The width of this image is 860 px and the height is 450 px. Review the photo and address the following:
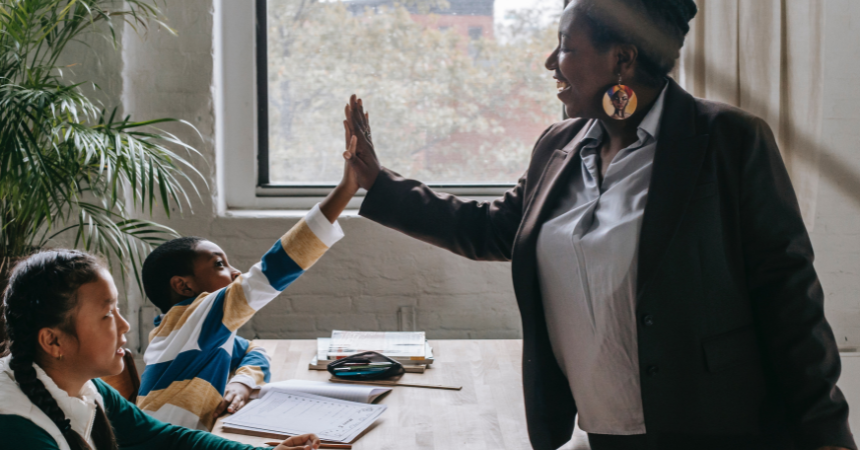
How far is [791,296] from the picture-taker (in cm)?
110

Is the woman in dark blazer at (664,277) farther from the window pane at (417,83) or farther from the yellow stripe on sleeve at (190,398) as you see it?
the window pane at (417,83)

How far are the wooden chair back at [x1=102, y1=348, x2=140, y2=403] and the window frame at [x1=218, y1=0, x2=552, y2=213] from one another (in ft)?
3.58

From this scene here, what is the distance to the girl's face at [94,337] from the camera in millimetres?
1145

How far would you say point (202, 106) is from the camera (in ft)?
8.29

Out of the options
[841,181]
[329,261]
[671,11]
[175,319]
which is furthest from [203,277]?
[841,181]

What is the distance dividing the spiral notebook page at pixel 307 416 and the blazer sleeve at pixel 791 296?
2.66 feet

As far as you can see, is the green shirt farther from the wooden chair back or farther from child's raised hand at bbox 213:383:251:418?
the wooden chair back

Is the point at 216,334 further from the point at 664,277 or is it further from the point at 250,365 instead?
the point at 664,277

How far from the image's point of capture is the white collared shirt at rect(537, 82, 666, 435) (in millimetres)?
1188

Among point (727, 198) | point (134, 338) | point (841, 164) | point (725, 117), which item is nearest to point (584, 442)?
point (727, 198)

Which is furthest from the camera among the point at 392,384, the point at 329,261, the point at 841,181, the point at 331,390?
the point at 329,261

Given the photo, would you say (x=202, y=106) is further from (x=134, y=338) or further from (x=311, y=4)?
(x=134, y=338)

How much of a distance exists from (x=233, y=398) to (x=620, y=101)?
1074 mm

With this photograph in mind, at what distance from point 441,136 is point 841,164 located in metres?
1.43
